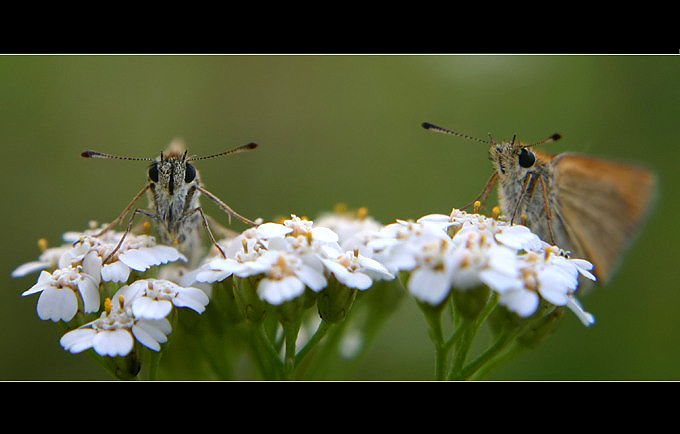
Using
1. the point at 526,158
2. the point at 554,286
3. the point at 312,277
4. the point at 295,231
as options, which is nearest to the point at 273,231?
the point at 295,231

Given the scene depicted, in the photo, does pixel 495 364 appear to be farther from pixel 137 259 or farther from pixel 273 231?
pixel 137 259

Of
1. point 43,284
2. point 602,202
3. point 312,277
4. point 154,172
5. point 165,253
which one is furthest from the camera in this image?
point 602,202

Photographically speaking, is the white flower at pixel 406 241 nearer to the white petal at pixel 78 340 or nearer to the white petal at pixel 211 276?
the white petal at pixel 211 276

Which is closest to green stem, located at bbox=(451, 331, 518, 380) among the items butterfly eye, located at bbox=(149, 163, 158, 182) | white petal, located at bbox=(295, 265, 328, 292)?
white petal, located at bbox=(295, 265, 328, 292)

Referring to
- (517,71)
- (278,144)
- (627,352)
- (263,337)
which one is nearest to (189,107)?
(278,144)

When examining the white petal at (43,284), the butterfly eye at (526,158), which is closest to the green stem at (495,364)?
the butterfly eye at (526,158)

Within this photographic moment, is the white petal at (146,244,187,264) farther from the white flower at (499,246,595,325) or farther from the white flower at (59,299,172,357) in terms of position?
the white flower at (499,246,595,325)
